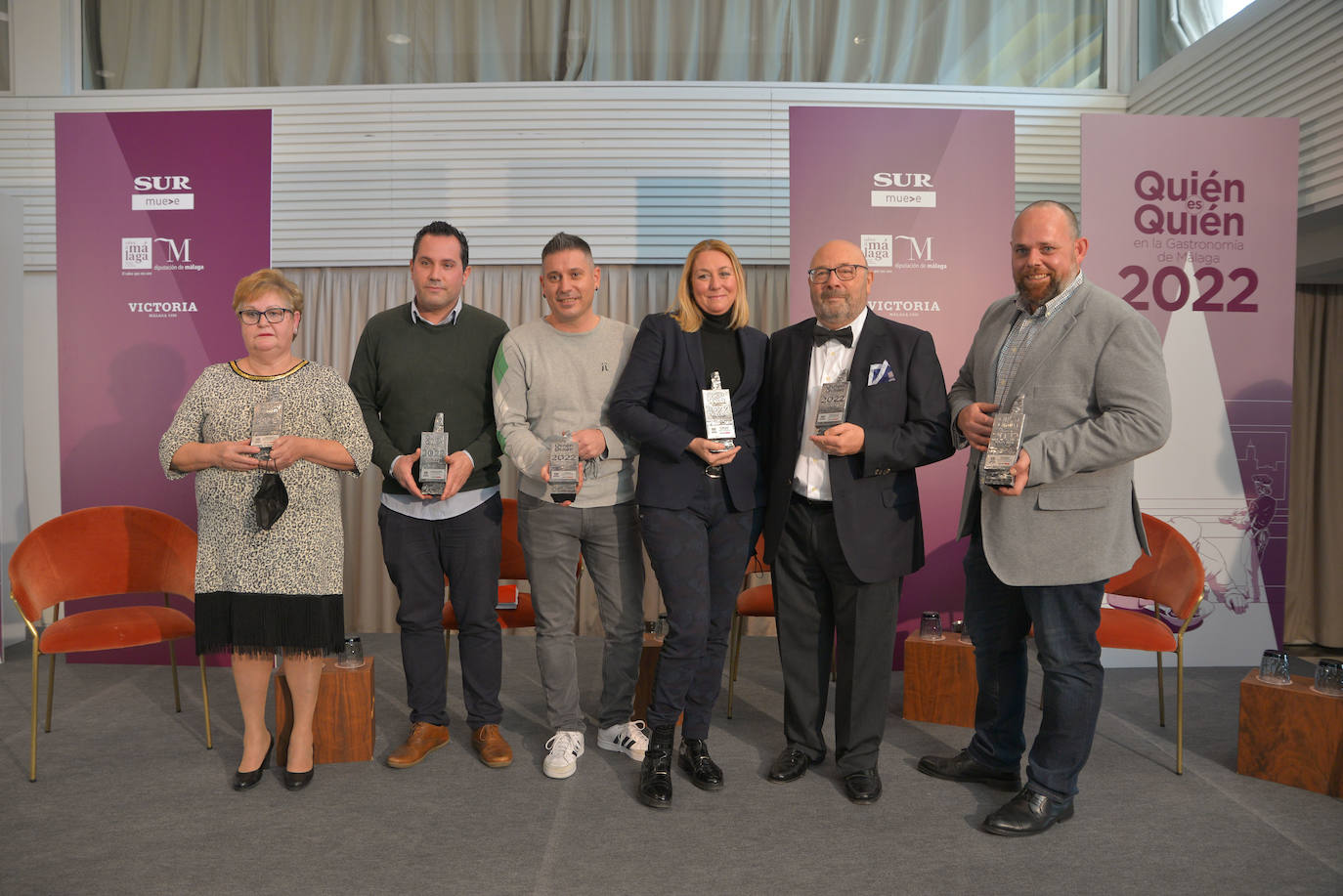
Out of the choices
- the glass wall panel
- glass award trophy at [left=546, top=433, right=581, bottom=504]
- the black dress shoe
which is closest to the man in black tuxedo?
glass award trophy at [left=546, top=433, right=581, bottom=504]

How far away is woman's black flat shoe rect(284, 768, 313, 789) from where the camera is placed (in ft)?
9.30

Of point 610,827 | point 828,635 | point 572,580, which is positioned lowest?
point 610,827

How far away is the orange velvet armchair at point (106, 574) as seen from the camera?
3221mm

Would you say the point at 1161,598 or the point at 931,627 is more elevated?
the point at 1161,598

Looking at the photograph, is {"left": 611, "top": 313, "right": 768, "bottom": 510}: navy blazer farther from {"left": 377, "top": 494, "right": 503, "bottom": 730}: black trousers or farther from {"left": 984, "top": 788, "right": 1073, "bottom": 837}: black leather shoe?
{"left": 984, "top": 788, "right": 1073, "bottom": 837}: black leather shoe

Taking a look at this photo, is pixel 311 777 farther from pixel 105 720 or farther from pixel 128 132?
pixel 128 132

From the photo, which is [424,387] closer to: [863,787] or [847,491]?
[847,491]

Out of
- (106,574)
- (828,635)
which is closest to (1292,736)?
(828,635)

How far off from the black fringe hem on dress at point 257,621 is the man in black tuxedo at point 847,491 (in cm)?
146

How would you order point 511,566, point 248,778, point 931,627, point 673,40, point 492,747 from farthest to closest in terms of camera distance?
1. point 673,40
2. point 511,566
3. point 931,627
4. point 492,747
5. point 248,778

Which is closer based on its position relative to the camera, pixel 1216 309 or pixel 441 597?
pixel 441 597

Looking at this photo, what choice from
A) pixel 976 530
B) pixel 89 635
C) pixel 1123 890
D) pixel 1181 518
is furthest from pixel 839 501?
pixel 89 635

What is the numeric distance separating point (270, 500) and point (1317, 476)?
5.58 metres

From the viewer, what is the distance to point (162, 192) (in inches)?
166
